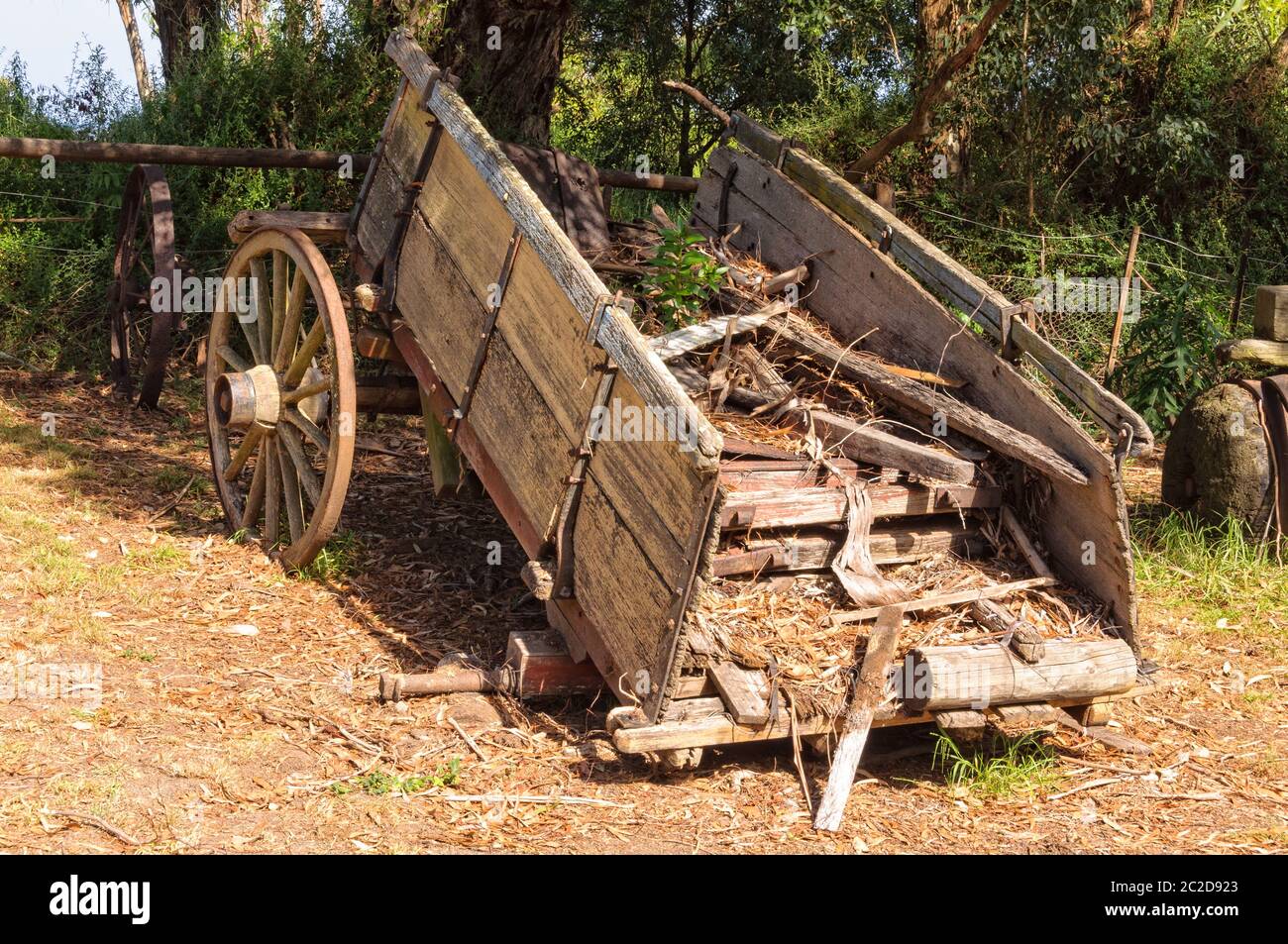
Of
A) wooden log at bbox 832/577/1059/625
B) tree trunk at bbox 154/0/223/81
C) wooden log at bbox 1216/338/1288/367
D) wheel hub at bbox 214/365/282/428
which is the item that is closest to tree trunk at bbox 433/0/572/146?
tree trunk at bbox 154/0/223/81

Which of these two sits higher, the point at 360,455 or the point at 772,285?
the point at 772,285

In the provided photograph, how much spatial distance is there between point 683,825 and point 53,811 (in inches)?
60.7

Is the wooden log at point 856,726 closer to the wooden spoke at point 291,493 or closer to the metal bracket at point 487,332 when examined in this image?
the metal bracket at point 487,332

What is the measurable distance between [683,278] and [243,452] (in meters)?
1.92

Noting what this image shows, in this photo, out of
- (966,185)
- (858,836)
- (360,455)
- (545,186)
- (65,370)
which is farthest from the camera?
(966,185)

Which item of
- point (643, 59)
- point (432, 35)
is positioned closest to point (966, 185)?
point (643, 59)

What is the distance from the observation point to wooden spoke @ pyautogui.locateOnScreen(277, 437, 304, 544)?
4797 millimetres

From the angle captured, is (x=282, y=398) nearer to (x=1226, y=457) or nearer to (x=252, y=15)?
(x=1226, y=457)

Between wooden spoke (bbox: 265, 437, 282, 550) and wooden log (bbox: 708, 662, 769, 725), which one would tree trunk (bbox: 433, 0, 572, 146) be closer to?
wooden spoke (bbox: 265, 437, 282, 550)

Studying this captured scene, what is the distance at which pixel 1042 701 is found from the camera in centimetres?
361

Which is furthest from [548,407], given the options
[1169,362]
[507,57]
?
[1169,362]

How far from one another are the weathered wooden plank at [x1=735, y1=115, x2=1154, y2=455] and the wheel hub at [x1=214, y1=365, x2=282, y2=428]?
7.50 ft

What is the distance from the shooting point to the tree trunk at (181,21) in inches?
332

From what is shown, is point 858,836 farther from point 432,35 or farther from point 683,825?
point 432,35
